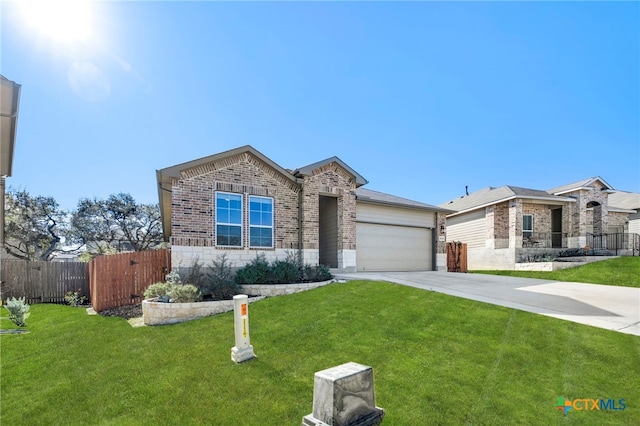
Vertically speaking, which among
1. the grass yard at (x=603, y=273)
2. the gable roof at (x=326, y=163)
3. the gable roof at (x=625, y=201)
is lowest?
the grass yard at (x=603, y=273)

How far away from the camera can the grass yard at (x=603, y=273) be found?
13.9m

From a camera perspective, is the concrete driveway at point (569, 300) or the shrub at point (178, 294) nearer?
the concrete driveway at point (569, 300)

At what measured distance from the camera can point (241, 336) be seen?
5.51m

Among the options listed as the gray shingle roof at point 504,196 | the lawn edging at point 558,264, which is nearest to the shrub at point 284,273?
the lawn edging at point 558,264

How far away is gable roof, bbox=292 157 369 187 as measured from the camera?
12461 millimetres

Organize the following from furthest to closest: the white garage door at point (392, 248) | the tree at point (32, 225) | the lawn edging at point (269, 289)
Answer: the tree at point (32, 225)
the white garage door at point (392, 248)
the lawn edging at point (269, 289)

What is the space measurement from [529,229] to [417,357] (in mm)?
20469

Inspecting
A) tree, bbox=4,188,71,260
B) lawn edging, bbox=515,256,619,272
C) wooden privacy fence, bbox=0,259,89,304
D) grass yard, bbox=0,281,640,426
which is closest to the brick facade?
grass yard, bbox=0,281,640,426

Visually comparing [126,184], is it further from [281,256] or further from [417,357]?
[417,357]

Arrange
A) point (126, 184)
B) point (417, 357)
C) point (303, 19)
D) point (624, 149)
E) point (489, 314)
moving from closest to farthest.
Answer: point (417, 357)
point (489, 314)
point (303, 19)
point (624, 149)
point (126, 184)

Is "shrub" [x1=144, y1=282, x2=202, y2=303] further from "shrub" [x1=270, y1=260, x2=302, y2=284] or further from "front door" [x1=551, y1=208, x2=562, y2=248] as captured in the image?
"front door" [x1=551, y1=208, x2=562, y2=248]

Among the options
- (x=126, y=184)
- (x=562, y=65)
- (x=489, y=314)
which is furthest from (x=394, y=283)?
(x=126, y=184)

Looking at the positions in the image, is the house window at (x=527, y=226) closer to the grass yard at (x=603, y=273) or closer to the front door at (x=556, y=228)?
the front door at (x=556, y=228)

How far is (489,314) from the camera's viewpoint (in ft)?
23.2
